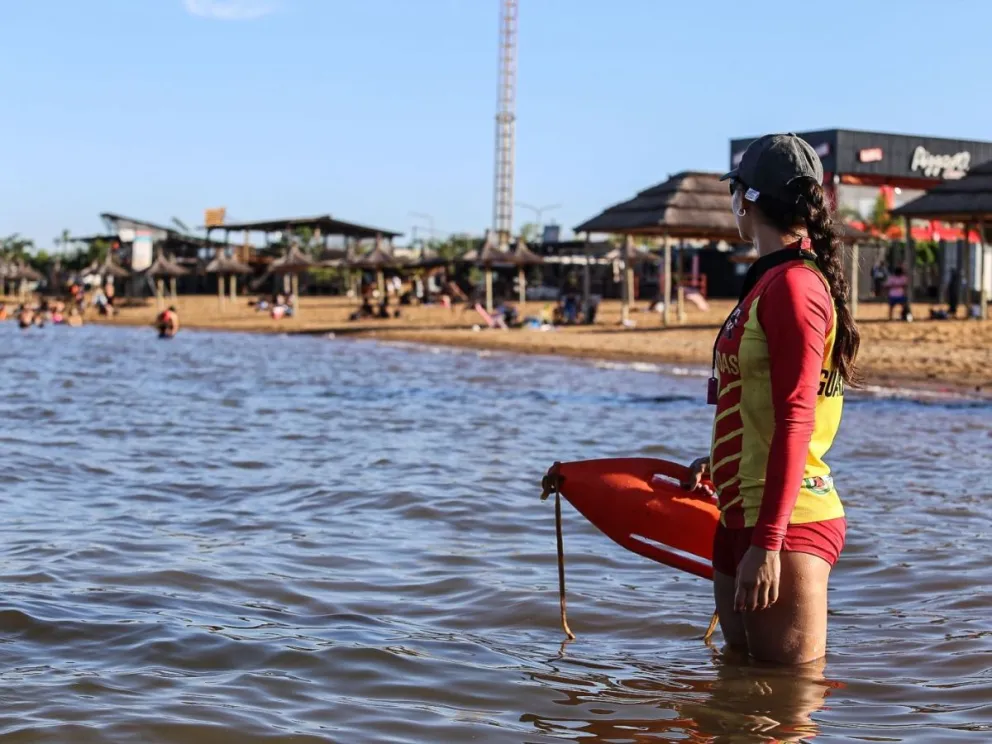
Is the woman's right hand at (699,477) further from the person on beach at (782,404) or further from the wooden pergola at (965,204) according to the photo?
the wooden pergola at (965,204)

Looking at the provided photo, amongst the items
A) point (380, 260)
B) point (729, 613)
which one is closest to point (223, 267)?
point (380, 260)

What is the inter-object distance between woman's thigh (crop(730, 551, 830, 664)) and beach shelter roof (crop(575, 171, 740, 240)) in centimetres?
2395

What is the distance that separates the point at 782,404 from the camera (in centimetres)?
305

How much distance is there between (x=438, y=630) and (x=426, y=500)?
296 centimetres

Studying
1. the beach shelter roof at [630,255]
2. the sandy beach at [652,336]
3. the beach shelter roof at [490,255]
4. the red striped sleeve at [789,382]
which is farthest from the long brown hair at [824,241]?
the beach shelter roof at [490,255]

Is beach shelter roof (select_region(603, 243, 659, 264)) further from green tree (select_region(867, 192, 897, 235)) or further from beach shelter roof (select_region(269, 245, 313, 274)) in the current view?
beach shelter roof (select_region(269, 245, 313, 274))

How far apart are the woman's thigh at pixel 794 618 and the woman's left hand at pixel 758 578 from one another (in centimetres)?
7

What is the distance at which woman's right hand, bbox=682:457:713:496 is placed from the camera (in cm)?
367

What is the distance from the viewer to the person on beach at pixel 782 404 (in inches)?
120

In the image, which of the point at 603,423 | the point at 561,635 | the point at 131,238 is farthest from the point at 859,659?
the point at 131,238

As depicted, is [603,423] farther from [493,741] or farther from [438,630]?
[493,741]

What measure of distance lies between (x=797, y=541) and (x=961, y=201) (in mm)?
23599

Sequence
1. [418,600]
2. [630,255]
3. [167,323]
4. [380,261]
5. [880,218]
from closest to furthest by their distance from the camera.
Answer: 1. [418,600]
2. [167,323]
3. [630,255]
4. [380,261]
5. [880,218]

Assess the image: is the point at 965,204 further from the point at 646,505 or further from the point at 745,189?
the point at 745,189
